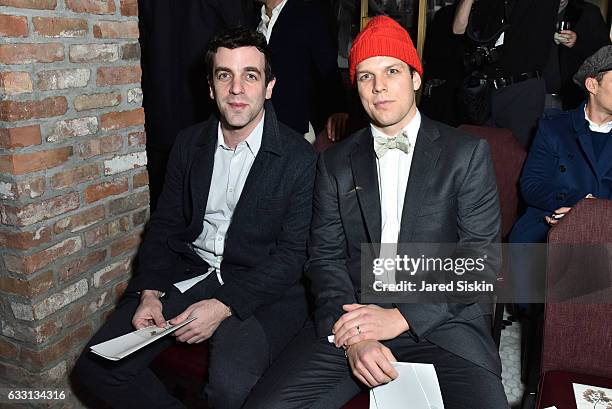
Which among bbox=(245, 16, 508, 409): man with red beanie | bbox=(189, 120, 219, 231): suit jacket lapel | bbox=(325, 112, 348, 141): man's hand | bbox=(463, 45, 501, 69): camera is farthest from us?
bbox=(463, 45, 501, 69): camera

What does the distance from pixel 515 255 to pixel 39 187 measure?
1934 millimetres

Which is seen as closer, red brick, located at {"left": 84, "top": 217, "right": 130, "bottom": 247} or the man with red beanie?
the man with red beanie

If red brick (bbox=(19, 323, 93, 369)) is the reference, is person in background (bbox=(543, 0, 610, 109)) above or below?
above

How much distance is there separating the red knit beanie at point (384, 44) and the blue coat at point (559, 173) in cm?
96

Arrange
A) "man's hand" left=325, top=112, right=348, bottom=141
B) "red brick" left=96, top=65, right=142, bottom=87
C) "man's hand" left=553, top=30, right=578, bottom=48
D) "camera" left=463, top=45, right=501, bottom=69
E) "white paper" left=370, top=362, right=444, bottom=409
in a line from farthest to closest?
"man's hand" left=553, top=30, right=578, bottom=48, "camera" left=463, top=45, right=501, bottom=69, "man's hand" left=325, top=112, right=348, bottom=141, "red brick" left=96, top=65, right=142, bottom=87, "white paper" left=370, top=362, right=444, bottom=409

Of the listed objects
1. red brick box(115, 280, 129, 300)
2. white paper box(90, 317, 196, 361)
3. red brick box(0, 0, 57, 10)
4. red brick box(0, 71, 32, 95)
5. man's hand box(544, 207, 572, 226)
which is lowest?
red brick box(115, 280, 129, 300)

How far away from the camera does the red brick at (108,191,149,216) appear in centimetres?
232

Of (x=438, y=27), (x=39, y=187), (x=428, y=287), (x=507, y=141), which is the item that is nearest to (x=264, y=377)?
(x=428, y=287)

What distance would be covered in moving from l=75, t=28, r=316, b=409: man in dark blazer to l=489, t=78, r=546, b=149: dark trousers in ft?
4.24

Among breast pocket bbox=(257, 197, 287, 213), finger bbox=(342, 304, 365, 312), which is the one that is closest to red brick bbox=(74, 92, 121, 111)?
breast pocket bbox=(257, 197, 287, 213)

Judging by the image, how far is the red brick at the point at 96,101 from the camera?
81.9 inches

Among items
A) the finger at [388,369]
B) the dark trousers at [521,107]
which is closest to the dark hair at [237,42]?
the finger at [388,369]

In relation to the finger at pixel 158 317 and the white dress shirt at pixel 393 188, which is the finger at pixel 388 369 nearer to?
the white dress shirt at pixel 393 188

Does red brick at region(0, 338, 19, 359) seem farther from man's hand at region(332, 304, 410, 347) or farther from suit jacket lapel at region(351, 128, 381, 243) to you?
suit jacket lapel at region(351, 128, 381, 243)
